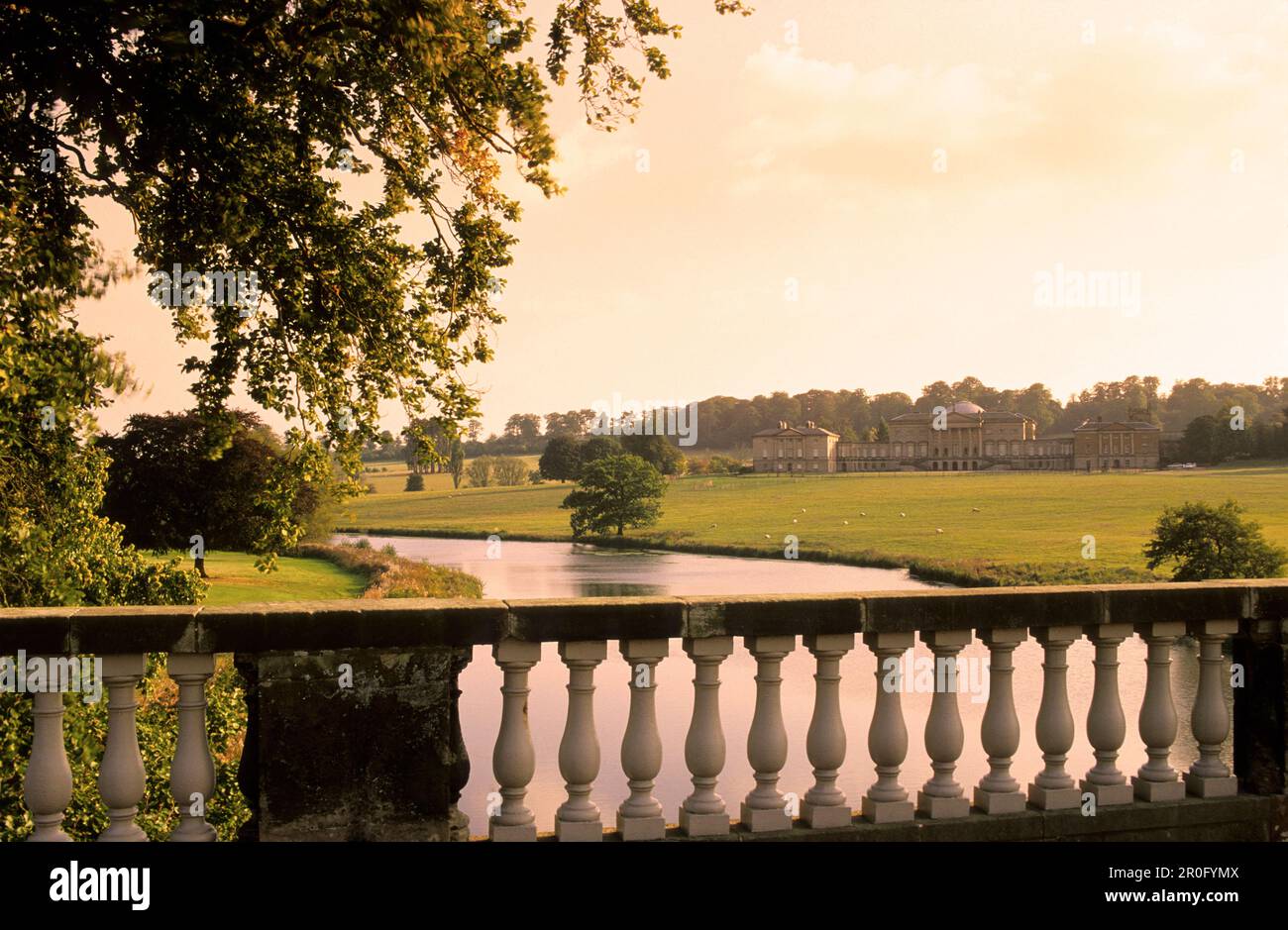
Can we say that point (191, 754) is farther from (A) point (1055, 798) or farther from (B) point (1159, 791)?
(B) point (1159, 791)

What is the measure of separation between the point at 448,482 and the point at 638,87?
13338 centimetres

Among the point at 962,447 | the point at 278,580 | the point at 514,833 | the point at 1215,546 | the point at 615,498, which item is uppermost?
the point at 962,447

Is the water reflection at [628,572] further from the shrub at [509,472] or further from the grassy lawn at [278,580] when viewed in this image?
the shrub at [509,472]

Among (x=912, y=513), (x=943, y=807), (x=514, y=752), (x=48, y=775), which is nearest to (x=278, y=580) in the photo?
(x=48, y=775)

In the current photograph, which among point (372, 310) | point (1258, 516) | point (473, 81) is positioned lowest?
point (1258, 516)

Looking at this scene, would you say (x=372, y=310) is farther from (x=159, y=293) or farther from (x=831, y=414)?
(x=831, y=414)

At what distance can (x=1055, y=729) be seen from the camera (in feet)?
13.8

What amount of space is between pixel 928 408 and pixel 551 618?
16361cm

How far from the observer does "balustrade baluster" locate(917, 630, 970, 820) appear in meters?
4.00

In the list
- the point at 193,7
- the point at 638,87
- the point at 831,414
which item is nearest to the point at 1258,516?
the point at 638,87

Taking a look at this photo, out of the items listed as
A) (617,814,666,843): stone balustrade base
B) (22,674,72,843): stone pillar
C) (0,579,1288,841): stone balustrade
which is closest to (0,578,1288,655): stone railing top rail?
(0,579,1288,841): stone balustrade

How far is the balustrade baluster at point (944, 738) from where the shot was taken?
4004 mm

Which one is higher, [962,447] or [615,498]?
[962,447]
